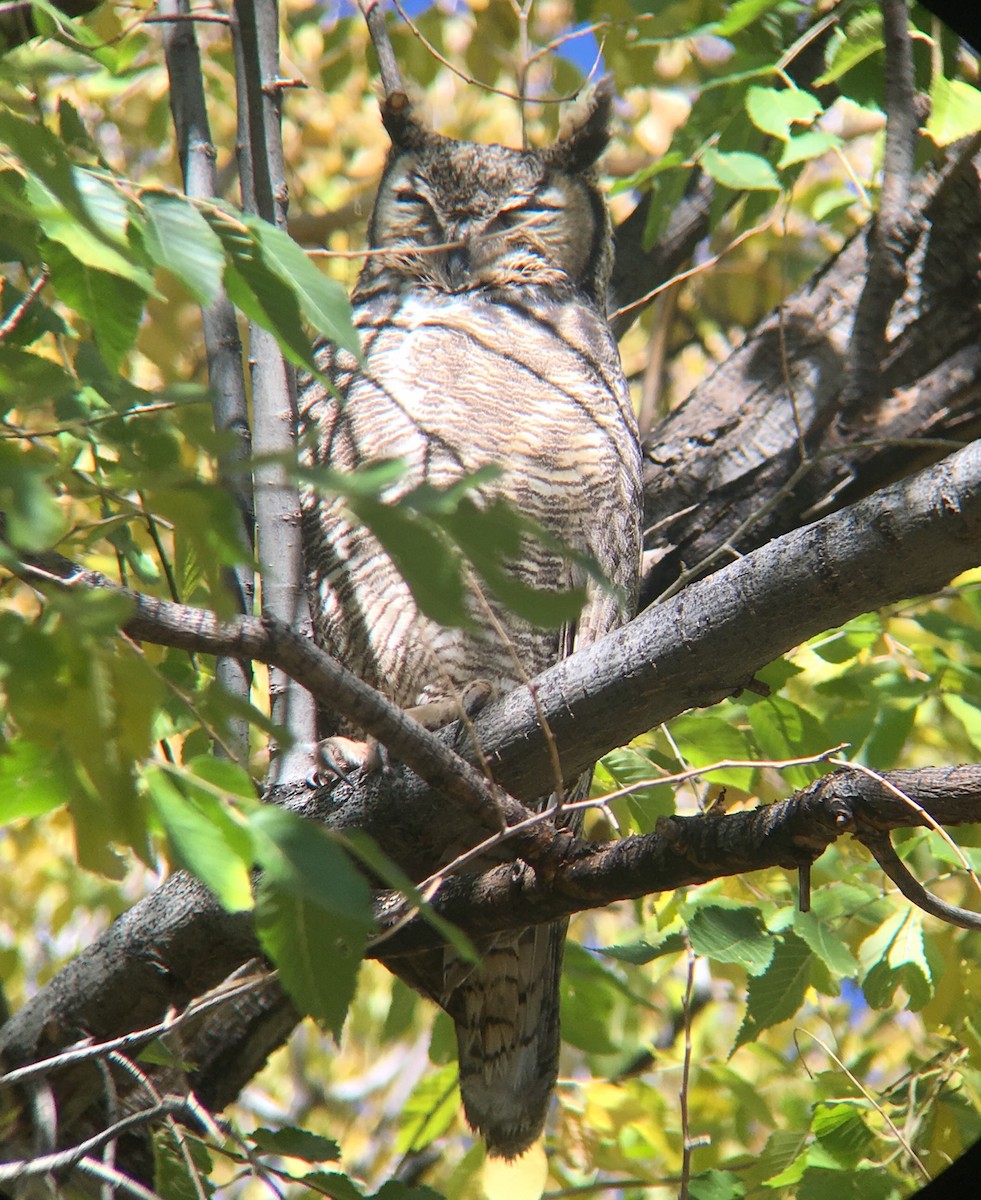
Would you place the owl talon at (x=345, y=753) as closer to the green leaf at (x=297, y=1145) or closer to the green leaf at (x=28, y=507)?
the green leaf at (x=297, y=1145)

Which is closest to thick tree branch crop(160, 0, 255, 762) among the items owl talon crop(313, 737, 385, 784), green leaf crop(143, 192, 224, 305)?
owl talon crop(313, 737, 385, 784)

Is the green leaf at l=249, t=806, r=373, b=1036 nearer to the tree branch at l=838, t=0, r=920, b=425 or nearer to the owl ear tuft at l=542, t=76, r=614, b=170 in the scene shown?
the tree branch at l=838, t=0, r=920, b=425

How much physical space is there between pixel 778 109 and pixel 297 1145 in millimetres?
1674

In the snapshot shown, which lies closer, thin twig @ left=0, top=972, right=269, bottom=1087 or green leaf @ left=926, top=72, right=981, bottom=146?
thin twig @ left=0, top=972, right=269, bottom=1087

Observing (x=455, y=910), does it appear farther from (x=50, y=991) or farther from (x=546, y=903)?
(x=50, y=991)

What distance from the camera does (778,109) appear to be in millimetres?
1825

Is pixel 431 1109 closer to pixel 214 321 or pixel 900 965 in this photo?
pixel 900 965

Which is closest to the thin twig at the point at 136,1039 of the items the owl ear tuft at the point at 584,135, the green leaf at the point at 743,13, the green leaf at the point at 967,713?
the green leaf at the point at 967,713

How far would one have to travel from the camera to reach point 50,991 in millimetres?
1483

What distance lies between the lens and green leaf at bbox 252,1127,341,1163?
133 centimetres

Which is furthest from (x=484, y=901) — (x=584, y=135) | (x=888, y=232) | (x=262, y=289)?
(x=584, y=135)

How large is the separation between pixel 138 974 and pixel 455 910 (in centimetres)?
41

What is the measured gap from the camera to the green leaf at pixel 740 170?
183 centimetres

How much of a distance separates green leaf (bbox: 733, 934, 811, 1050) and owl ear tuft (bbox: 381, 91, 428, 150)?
1997 millimetres
